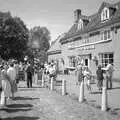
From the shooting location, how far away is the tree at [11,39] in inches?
878

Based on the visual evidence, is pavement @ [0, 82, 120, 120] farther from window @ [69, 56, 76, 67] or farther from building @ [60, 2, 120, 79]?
window @ [69, 56, 76, 67]

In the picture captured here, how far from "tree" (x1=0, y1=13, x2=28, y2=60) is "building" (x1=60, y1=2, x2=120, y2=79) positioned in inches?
300

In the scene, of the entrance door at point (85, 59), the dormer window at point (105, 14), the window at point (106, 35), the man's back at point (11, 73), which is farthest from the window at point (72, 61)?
the man's back at point (11, 73)

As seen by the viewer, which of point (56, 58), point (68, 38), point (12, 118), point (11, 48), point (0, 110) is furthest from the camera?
point (56, 58)

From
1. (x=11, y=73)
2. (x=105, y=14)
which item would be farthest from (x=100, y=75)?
(x=105, y=14)

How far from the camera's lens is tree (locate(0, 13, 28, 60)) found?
73.2 ft

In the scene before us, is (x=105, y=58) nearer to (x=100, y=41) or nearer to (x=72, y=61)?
(x=100, y=41)

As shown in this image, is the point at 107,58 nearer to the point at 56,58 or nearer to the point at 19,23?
the point at 19,23

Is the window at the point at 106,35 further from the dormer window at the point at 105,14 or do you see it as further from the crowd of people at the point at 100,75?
the crowd of people at the point at 100,75

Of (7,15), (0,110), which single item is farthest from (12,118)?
(7,15)

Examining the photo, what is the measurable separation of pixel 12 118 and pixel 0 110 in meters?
1.15

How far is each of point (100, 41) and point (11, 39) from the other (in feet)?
37.8

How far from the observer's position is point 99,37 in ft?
65.9

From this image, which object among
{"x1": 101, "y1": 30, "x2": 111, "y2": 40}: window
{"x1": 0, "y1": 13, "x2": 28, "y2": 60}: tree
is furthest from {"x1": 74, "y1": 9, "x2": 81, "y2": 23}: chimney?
{"x1": 101, "y1": 30, "x2": 111, "y2": 40}: window
